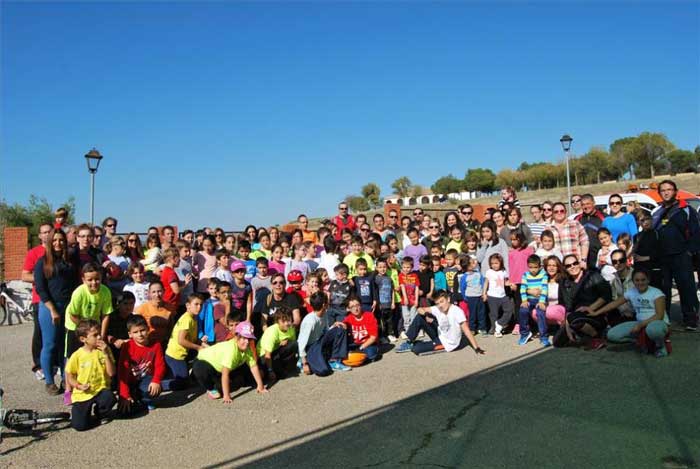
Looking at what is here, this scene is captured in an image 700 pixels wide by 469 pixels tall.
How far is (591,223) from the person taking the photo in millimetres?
8703

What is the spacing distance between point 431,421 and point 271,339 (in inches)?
103

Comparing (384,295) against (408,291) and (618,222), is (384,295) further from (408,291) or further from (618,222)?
(618,222)

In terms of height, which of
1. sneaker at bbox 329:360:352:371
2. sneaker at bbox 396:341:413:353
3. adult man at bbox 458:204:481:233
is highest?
adult man at bbox 458:204:481:233

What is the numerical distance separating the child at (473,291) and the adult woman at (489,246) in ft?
0.72

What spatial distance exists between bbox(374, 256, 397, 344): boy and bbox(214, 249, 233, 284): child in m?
2.31

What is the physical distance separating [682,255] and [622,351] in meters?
1.96

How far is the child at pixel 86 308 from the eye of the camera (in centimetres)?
573

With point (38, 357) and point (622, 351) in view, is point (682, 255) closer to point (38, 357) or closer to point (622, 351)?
point (622, 351)

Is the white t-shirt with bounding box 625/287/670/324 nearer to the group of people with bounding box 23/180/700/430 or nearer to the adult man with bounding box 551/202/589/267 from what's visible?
the group of people with bounding box 23/180/700/430

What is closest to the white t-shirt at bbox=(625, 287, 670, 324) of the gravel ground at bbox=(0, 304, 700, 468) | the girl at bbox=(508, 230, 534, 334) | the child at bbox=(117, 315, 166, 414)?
the gravel ground at bbox=(0, 304, 700, 468)

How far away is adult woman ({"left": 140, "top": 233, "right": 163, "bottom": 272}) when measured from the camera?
816 cm

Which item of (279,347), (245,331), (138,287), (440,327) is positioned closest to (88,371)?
(245,331)

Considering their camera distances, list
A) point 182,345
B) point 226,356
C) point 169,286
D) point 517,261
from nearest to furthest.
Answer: point 226,356
point 182,345
point 169,286
point 517,261

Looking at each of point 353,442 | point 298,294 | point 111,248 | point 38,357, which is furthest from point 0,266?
point 353,442
